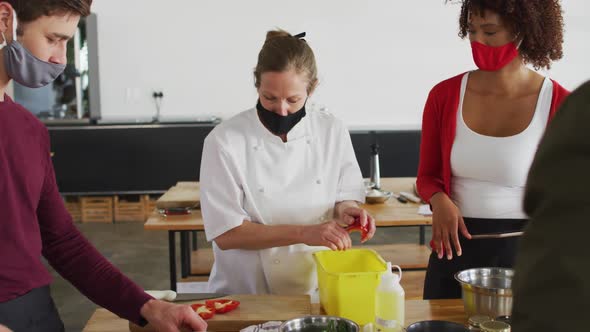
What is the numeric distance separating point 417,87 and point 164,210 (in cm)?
465

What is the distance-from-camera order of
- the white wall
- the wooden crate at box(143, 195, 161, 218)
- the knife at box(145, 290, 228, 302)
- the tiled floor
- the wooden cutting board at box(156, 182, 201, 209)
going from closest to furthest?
1. the knife at box(145, 290, 228, 302)
2. the wooden cutting board at box(156, 182, 201, 209)
3. the tiled floor
4. the wooden crate at box(143, 195, 161, 218)
5. the white wall

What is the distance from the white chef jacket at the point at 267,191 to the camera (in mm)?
1949

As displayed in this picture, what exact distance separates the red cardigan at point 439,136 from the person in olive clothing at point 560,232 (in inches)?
55.2

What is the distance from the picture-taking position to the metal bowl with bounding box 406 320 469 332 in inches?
55.4

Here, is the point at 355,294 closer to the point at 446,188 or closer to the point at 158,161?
the point at 446,188

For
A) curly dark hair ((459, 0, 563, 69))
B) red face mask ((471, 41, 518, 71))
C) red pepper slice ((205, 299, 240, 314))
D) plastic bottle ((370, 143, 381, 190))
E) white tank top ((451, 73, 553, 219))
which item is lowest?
red pepper slice ((205, 299, 240, 314))

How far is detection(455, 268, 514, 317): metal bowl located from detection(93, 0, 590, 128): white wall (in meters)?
5.35

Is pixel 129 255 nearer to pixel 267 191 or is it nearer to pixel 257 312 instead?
pixel 267 191

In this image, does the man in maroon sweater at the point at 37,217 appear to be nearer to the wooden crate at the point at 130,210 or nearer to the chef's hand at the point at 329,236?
the chef's hand at the point at 329,236

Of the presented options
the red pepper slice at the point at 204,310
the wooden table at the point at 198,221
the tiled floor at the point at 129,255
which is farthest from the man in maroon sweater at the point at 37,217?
the tiled floor at the point at 129,255

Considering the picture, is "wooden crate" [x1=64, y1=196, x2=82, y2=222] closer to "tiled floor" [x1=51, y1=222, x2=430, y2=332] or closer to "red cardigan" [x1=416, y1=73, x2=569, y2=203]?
"tiled floor" [x1=51, y1=222, x2=430, y2=332]

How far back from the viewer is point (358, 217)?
76.2 inches

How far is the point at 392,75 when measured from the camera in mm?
7102

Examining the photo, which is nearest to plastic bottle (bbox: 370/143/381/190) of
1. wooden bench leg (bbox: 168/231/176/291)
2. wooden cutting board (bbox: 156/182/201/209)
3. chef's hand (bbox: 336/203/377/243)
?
wooden cutting board (bbox: 156/182/201/209)
